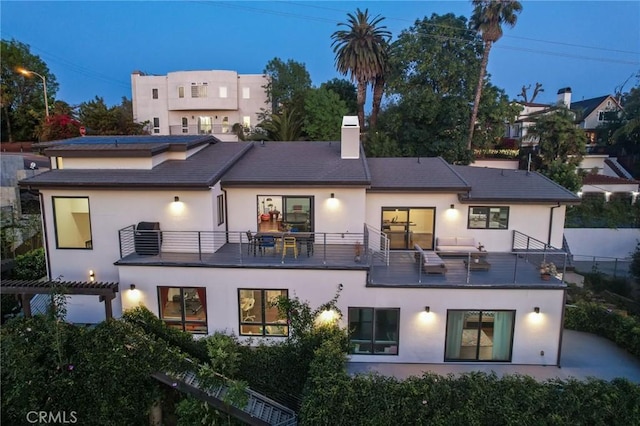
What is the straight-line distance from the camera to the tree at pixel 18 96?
36.1 m

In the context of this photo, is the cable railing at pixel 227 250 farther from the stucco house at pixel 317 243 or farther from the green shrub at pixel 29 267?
the green shrub at pixel 29 267

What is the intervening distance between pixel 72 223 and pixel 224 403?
784 cm

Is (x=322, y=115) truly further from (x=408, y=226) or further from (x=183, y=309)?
(x=183, y=309)

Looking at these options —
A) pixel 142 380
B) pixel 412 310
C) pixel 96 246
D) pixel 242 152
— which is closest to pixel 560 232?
pixel 412 310

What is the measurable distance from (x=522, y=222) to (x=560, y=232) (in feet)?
4.97

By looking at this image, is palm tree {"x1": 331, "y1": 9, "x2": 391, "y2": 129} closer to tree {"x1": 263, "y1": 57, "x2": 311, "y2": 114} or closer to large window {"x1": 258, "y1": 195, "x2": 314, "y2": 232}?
tree {"x1": 263, "y1": 57, "x2": 311, "y2": 114}

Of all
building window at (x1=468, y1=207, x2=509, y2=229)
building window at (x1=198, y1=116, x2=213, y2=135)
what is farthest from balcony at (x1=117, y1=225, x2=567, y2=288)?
building window at (x1=198, y1=116, x2=213, y2=135)

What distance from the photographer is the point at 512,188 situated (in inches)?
544

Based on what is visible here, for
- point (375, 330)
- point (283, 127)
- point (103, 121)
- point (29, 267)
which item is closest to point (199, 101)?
point (103, 121)

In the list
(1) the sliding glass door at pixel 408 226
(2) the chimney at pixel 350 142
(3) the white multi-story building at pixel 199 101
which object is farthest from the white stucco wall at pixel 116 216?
(3) the white multi-story building at pixel 199 101

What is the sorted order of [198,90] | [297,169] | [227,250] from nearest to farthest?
[227,250], [297,169], [198,90]

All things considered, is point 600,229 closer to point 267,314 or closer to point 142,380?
point 267,314

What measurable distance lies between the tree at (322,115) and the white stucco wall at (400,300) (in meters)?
20.5

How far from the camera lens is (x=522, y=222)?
13539mm
